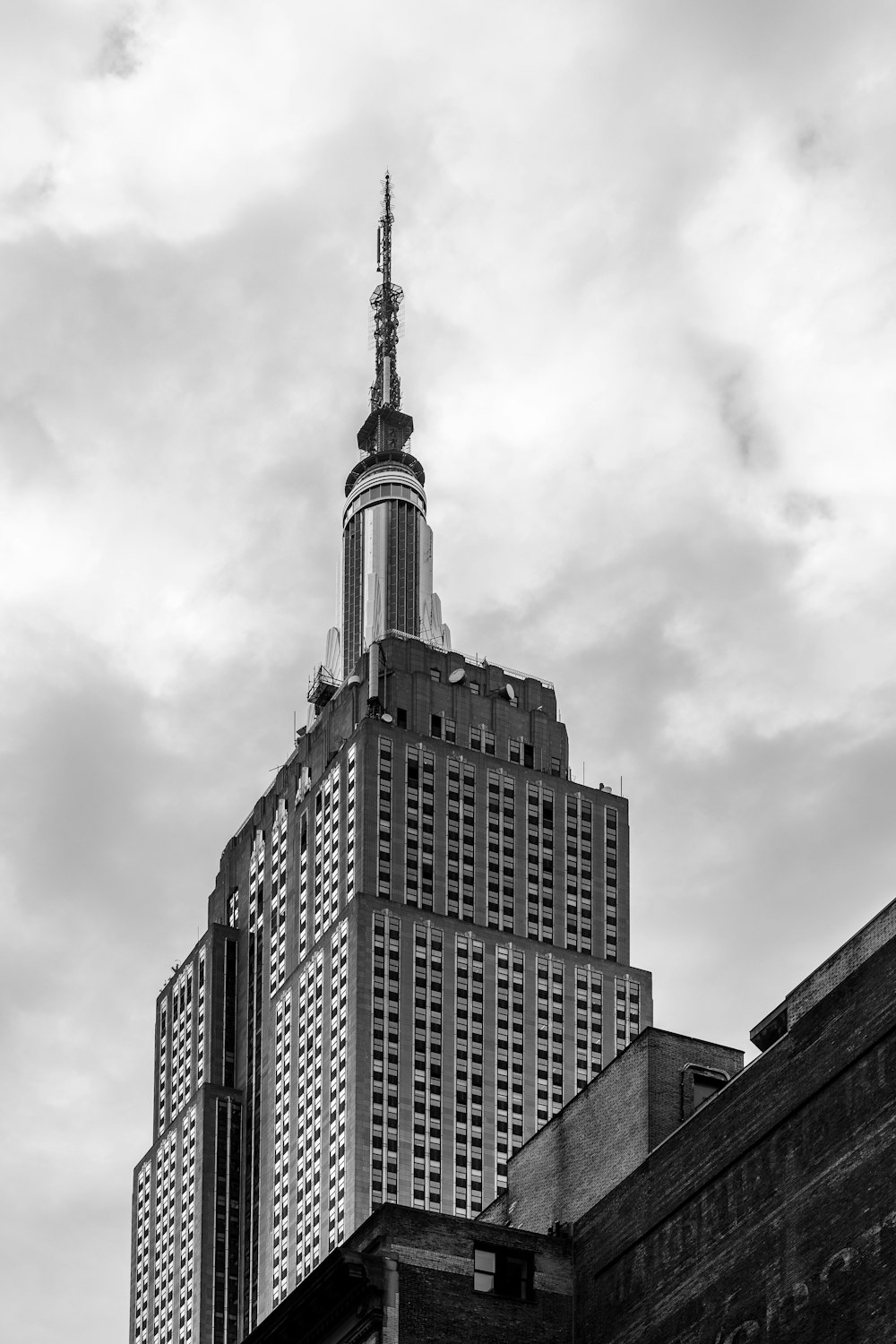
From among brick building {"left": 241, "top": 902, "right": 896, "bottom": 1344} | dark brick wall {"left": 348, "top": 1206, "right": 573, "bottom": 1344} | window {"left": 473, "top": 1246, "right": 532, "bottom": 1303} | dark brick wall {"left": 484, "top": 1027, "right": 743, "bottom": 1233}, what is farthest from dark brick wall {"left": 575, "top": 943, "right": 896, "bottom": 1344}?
dark brick wall {"left": 484, "top": 1027, "right": 743, "bottom": 1233}

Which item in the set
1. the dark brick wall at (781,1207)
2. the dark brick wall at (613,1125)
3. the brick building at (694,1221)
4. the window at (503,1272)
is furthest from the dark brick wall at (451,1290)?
the dark brick wall at (613,1125)

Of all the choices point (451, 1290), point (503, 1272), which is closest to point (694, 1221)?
point (503, 1272)

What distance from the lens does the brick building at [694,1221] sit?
73.4m

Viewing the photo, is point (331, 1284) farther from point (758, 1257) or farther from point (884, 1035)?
point (884, 1035)

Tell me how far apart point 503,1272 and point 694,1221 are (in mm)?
8855

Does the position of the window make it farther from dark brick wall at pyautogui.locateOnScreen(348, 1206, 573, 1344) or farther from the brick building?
dark brick wall at pyautogui.locateOnScreen(348, 1206, 573, 1344)

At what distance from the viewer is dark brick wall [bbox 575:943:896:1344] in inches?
2852

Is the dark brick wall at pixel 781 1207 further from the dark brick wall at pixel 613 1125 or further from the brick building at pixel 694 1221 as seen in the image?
the dark brick wall at pixel 613 1125

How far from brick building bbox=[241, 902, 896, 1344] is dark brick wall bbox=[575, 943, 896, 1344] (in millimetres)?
66

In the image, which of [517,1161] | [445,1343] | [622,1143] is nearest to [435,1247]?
[445,1343]

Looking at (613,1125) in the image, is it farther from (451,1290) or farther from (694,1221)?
(694,1221)

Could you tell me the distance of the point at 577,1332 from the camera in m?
87.4

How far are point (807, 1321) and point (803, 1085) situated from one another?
22.1 feet

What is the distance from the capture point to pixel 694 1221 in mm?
81625
